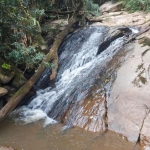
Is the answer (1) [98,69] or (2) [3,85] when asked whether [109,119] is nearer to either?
(1) [98,69]

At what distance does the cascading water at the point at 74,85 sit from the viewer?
493 centimetres

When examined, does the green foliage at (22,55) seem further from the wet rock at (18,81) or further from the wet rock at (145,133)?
the wet rock at (145,133)

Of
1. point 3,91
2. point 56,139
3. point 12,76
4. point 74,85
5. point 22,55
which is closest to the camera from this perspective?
point 56,139

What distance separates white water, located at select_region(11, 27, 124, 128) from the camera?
5.39 m

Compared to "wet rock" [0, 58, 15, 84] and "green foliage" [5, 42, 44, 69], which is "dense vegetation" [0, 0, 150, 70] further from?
"wet rock" [0, 58, 15, 84]

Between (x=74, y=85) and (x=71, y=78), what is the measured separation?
21.1 inches

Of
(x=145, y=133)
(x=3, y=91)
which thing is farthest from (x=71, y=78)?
(x=145, y=133)

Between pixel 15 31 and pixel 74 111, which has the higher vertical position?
pixel 15 31

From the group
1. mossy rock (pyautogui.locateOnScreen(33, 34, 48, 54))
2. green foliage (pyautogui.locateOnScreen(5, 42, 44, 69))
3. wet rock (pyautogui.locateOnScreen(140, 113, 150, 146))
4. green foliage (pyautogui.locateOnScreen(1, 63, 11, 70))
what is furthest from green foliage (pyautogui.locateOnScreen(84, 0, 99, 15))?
wet rock (pyautogui.locateOnScreen(140, 113, 150, 146))

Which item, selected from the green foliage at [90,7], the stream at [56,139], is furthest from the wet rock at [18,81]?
the green foliage at [90,7]

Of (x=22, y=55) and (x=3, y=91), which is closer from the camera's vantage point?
(x=3, y=91)

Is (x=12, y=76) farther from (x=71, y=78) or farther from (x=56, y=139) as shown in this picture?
(x=56, y=139)

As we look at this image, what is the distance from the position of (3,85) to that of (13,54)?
0.93 m

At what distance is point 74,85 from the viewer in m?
5.99
